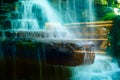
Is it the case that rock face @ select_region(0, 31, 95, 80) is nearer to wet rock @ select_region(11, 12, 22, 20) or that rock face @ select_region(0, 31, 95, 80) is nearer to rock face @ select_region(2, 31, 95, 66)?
rock face @ select_region(2, 31, 95, 66)

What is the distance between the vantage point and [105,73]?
17.6 feet

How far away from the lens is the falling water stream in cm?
395

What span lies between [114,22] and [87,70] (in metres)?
2.06

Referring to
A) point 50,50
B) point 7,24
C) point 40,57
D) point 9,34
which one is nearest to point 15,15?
point 7,24

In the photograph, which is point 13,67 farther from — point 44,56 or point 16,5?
point 16,5

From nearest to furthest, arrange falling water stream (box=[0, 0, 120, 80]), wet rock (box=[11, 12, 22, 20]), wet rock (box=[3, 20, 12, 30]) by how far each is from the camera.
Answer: falling water stream (box=[0, 0, 120, 80]) → wet rock (box=[3, 20, 12, 30]) → wet rock (box=[11, 12, 22, 20])

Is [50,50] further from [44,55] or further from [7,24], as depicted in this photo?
[7,24]

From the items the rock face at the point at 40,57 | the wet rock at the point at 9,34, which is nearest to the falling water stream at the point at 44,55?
the rock face at the point at 40,57

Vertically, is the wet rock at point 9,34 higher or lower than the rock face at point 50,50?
higher

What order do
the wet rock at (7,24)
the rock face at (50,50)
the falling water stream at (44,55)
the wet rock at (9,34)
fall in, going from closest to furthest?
1. the rock face at (50,50)
2. the wet rock at (9,34)
3. the falling water stream at (44,55)
4. the wet rock at (7,24)

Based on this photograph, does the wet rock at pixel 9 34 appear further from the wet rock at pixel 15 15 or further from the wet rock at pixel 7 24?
the wet rock at pixel 15 15

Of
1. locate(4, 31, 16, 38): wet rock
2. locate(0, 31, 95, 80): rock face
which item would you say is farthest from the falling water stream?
locate(4, 31, 16, 38): wet rock

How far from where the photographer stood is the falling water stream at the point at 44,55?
3.95m

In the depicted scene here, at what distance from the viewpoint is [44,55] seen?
3.64 meters
